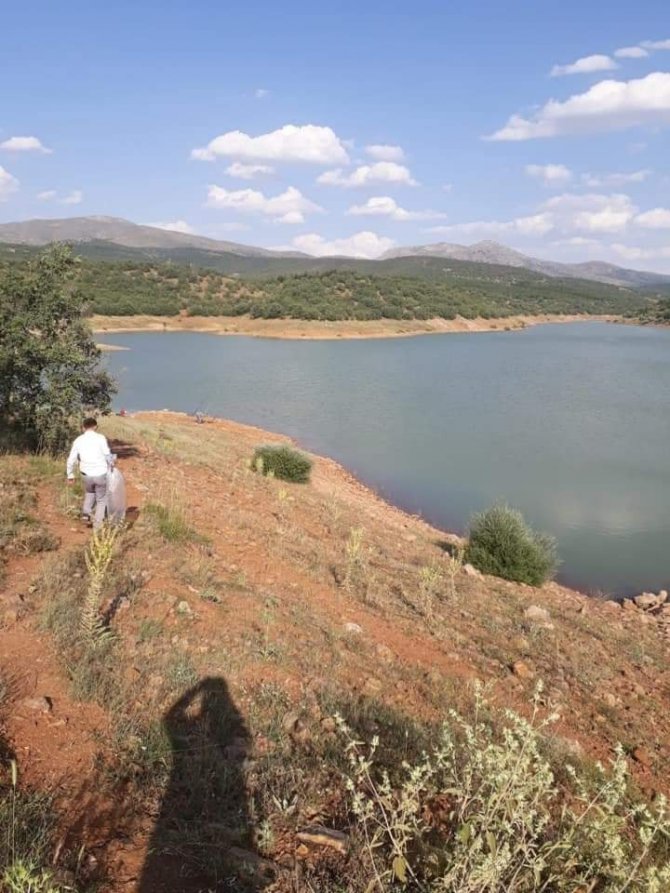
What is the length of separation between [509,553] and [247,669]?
744 cm

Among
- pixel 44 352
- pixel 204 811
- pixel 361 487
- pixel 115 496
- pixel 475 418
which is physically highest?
pixel 44 352

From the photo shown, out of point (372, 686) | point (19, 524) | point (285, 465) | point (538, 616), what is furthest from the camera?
point (285, 465)

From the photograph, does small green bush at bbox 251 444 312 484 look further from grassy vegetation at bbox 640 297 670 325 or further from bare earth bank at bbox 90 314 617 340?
grassy vegetation at bbox 640 297 670 325

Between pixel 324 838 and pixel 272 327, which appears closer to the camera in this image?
pixel 324 838

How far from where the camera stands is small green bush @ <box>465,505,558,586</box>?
11.4m

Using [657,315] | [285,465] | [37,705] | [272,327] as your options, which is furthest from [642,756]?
[657,315]

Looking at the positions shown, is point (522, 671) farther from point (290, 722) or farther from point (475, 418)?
point (475, 418)

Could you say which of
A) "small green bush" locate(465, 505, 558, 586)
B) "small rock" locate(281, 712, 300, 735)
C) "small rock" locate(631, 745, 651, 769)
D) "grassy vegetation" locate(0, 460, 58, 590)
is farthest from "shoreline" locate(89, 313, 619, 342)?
"small rock" locate(281, 712, 300, 735)

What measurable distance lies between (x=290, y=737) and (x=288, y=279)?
9501 cm

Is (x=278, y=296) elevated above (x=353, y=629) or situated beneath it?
elevated above

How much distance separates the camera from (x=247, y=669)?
5141 millimetres

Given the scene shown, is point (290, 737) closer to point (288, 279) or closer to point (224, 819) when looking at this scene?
point (224, 819)

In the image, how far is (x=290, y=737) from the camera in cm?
438

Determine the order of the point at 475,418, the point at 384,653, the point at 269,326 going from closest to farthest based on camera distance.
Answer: the point at 384,653
the point at 475,418
the point at 269,326
